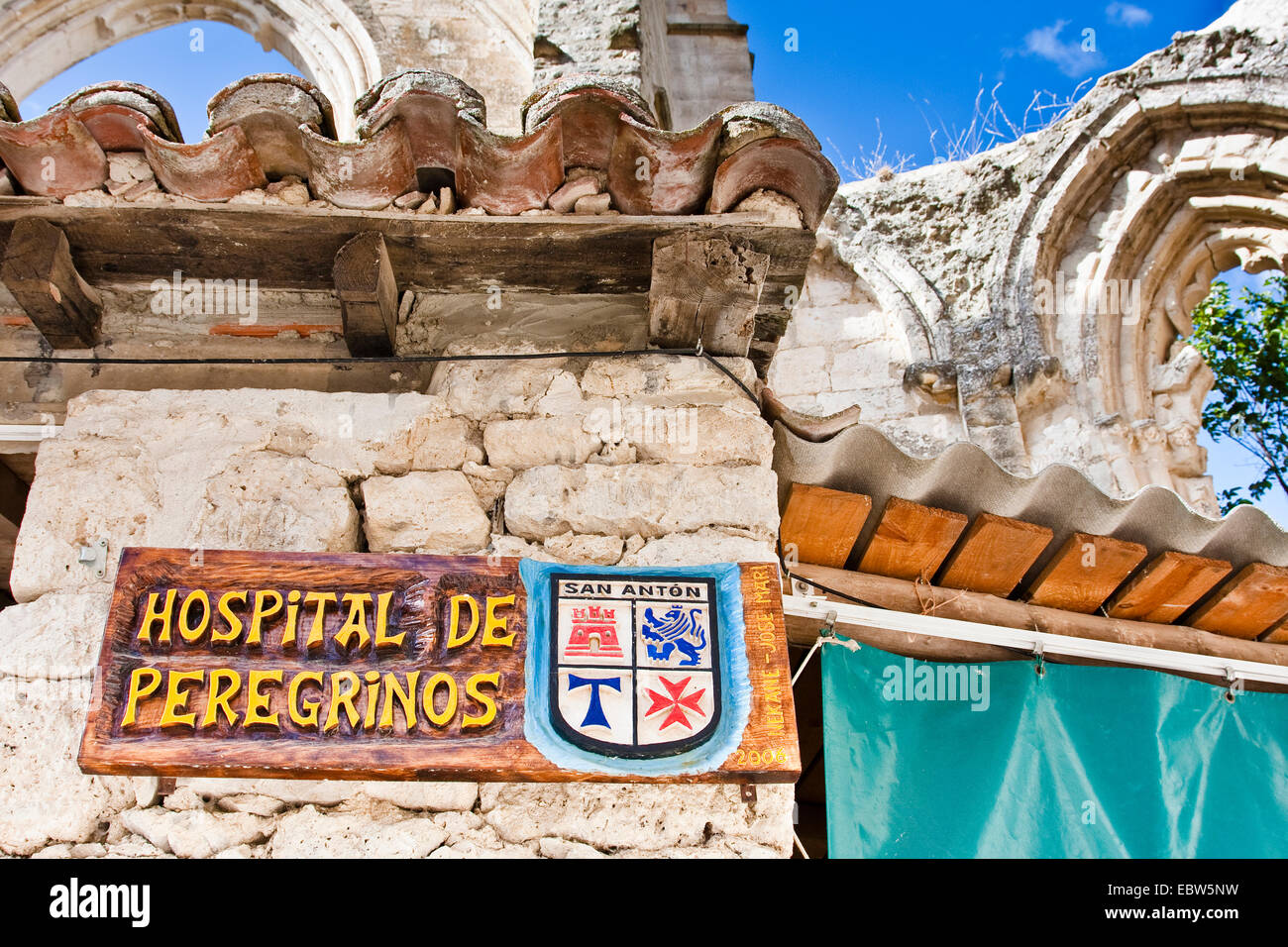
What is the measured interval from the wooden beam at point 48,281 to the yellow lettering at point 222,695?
123 centimetres

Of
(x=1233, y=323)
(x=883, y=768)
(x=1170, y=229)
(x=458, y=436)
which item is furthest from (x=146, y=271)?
(x=1233, y=323)

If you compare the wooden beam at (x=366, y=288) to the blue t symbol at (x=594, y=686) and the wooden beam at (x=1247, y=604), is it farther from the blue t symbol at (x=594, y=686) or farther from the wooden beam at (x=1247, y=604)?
the wooden beam at (x=1247, y=604)

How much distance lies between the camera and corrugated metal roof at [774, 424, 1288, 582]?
110 inches

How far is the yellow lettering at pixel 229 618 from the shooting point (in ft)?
7.41

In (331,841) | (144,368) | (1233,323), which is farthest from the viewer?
(1233,323)

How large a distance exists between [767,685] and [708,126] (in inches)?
54.4

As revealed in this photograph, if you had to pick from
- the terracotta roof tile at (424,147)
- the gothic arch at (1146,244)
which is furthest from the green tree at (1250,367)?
the terracotta roof tile at (424,147)

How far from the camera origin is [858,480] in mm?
2869

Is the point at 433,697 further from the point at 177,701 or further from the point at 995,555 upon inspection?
the point at 995,555

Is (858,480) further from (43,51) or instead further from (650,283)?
(43,51)

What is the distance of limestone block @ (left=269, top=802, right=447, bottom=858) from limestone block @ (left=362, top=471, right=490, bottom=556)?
65 centimetres

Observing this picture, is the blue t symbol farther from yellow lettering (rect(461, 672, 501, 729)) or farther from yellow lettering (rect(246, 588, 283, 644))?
yellow lettering (rect(246, 588, 283, 644))

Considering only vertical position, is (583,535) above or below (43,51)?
below
